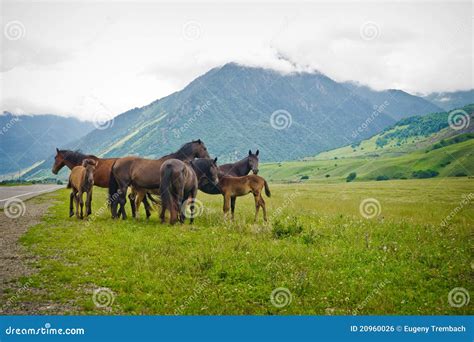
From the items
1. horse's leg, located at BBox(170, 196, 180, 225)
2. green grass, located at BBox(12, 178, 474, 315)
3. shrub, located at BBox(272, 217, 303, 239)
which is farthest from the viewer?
horse's leg, located at BBox(170, 196, 180, 225)

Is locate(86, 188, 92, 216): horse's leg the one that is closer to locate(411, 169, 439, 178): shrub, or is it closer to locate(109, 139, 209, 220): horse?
locate(109, 139, 209, 220): horse

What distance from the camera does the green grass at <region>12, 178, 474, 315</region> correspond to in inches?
328

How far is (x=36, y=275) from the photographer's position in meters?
9.75

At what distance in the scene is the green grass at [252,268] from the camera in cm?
833

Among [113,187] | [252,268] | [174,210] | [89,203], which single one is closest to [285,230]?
[252,268]

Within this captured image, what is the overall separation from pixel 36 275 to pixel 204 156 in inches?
464

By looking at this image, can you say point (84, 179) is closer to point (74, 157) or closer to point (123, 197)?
point (123, 197)

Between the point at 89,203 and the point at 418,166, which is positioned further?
the point at 418,166

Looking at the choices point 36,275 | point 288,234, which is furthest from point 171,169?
point 36,275

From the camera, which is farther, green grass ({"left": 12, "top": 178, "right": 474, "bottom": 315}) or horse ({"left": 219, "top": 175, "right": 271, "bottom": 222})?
horse ({"left": 219, "top": 175, "right": 271, "bottom": 222})

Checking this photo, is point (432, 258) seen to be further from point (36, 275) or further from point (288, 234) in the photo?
point (36, 275)

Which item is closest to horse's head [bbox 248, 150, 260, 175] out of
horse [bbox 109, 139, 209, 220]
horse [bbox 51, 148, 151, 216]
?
horse [bbox 109, 139, 209, 220]

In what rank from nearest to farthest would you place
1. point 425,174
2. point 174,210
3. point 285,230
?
point 285,230
point 174,210
point 425,174

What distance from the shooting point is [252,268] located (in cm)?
1038
